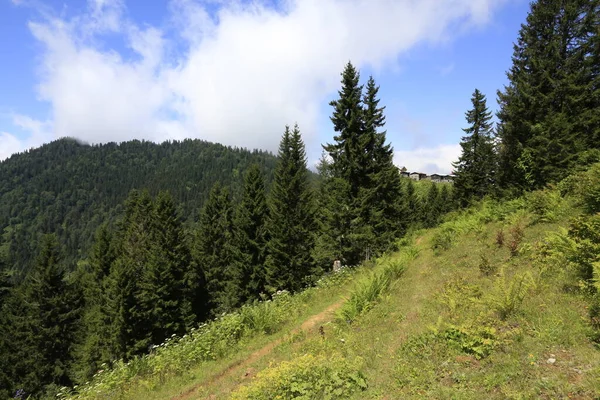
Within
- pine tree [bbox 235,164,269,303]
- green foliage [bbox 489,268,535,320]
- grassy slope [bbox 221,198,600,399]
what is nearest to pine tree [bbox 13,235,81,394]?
pine tree [bbox 235,164,269,303]

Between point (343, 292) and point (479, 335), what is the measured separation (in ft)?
28.9

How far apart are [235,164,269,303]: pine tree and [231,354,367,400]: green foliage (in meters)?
21.1

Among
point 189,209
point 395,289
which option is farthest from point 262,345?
point 189,209

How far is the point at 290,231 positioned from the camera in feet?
82.2

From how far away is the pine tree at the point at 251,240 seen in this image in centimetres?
2697

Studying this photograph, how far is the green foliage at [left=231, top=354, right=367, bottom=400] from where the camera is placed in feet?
17.7

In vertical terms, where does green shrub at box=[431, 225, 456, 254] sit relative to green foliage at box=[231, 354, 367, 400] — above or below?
above

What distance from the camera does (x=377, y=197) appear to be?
21203 millimetres

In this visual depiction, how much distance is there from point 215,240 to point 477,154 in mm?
31396

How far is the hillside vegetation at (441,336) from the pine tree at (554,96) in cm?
493

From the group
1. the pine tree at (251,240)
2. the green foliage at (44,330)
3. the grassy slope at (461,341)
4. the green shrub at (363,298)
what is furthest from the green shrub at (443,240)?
the green foliage at (44,330)

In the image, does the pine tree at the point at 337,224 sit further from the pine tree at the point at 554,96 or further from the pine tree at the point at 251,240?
the pine tree at the point at 554,96

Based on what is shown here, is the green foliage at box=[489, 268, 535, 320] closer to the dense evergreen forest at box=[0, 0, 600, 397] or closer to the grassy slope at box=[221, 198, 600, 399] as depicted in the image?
the grassy slope at box=[221, 198, 600, 399]

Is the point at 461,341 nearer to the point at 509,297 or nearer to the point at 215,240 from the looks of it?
the point at 509,297
